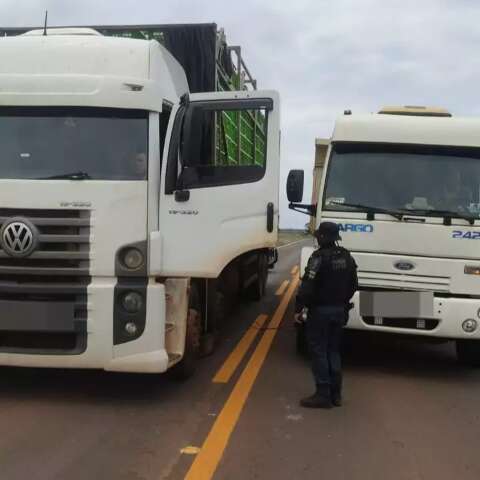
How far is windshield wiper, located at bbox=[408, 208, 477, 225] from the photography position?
7.14 m

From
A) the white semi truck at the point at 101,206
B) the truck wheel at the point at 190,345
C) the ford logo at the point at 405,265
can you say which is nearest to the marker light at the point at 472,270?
the ford logo at the point at 405,265

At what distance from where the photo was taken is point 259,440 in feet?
16.5

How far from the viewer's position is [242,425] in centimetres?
538

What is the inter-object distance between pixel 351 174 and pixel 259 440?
11.5ft

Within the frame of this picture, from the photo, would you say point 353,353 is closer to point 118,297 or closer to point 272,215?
point 272,215

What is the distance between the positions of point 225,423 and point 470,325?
303 centimetres

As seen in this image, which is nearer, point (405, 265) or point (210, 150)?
point (405, 265)

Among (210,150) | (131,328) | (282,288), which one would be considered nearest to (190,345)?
(131,328)

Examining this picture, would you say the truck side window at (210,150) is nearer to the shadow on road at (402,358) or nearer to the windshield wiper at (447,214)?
the windshield wiper at (447,214)

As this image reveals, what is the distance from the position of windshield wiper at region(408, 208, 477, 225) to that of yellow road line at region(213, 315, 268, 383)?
8.51 ft

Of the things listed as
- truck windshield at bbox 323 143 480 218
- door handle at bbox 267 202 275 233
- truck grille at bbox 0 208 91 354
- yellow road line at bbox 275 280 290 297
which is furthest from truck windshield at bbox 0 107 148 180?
yellow road line at bbox 275 280 290 297

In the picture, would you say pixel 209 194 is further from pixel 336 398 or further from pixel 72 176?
pixel 336 398

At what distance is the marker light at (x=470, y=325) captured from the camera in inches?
276

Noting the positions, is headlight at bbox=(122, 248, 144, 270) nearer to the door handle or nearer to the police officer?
the police officer
